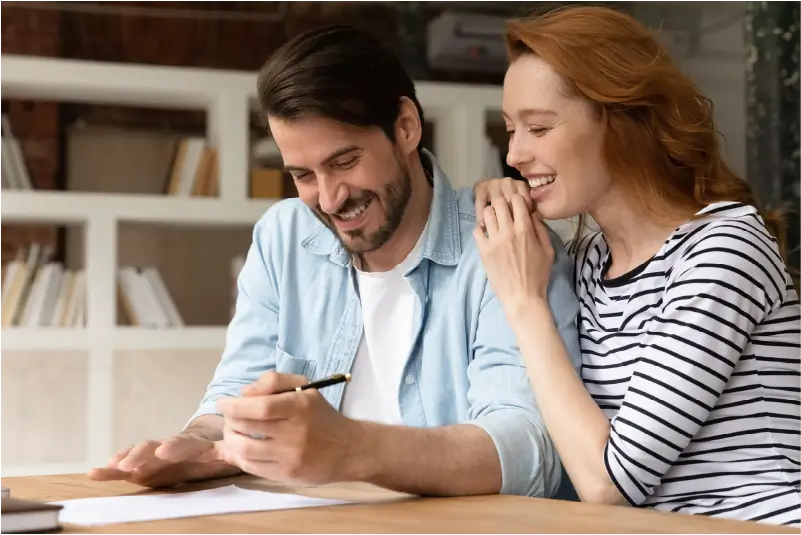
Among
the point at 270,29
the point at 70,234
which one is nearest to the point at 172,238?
the point at 70,234

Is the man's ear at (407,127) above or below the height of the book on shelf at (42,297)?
above

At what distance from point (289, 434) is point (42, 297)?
8.51 feet

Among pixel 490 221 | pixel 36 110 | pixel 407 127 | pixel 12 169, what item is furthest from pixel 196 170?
pixel 490 221

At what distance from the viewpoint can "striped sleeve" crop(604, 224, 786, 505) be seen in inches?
52.2

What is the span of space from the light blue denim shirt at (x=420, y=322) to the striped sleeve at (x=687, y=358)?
136 millimetres

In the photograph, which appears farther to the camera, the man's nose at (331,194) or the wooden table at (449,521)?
the man's nose at (331,194)

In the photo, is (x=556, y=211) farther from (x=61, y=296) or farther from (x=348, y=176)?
(x=61, y=296)

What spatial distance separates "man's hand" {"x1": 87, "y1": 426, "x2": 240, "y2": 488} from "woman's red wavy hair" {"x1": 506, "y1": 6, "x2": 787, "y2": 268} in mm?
785

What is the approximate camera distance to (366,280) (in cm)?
179

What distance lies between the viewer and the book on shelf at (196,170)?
3629 millimetres

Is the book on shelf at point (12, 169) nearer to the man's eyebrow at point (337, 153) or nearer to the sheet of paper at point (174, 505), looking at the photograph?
the man's eyebrow at point (337, 153)

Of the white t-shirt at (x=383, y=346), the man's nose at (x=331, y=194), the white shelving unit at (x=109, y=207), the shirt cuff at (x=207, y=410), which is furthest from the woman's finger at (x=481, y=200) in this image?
the white shelving unit at (x=109, y=207)

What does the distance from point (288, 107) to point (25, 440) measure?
2.32m

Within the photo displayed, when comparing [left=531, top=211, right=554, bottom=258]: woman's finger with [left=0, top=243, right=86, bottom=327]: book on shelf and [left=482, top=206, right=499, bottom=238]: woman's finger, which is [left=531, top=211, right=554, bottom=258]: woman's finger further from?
[left=0, top=243, right=86, bottom=327]: book on shelf
